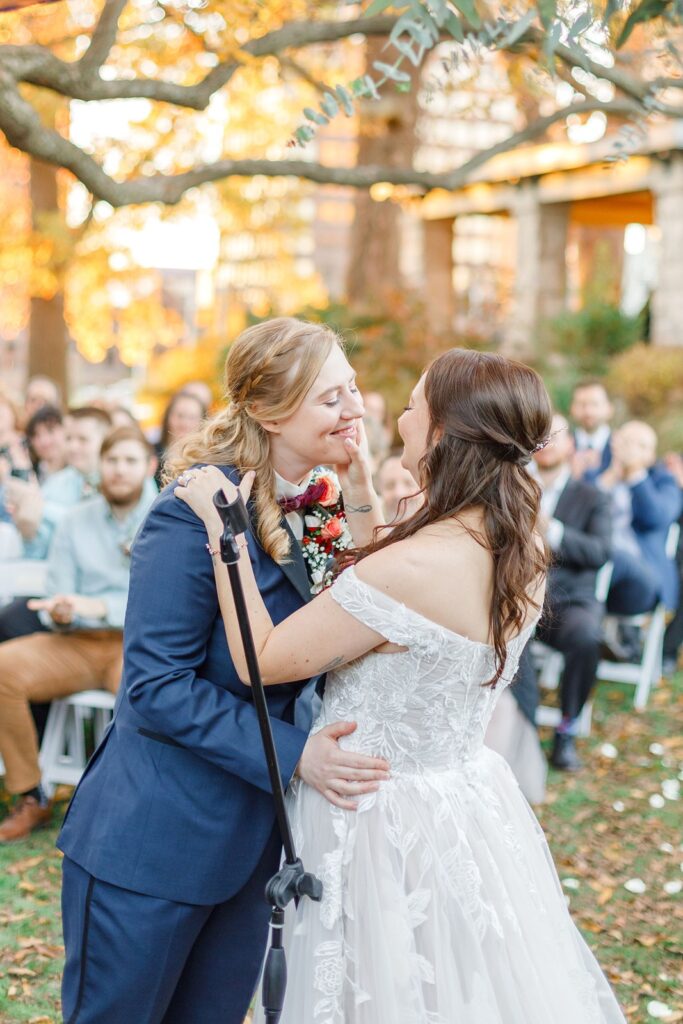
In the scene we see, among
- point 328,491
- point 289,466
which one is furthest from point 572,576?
point 289,466

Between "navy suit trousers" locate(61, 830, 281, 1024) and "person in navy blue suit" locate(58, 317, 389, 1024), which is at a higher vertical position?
"person in navy blue suit" locate(58, 317, 389, 1024)

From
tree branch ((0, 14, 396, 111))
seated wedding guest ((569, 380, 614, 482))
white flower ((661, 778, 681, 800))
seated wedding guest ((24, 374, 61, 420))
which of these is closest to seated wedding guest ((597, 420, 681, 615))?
seated wedding guest ((569, 380, 614, 482))

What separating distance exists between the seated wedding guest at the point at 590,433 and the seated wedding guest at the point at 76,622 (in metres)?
4.31

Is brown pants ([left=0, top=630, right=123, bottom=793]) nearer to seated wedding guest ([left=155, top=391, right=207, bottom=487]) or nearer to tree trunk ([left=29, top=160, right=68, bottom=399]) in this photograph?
seated wedding guest ([left=155, top=391, right=207, bottom=487])

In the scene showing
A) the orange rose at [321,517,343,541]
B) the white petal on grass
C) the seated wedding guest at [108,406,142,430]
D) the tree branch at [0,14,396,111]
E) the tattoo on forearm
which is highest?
the tree branch at [0,14,396,111]

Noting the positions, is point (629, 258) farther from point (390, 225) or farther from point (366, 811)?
point (366, 811)

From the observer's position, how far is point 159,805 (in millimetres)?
2508

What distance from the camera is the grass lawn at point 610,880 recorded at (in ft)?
14.1

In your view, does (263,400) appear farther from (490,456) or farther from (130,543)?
(130,543)

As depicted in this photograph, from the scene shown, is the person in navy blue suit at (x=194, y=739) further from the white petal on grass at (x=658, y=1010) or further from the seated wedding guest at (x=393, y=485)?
the seated wedding guest at (x=393, y=485)

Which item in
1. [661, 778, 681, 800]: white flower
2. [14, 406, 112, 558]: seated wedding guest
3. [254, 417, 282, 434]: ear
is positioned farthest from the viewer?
[14, 406, 112, 558]: seated wedding guest

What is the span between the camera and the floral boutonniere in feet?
8.92

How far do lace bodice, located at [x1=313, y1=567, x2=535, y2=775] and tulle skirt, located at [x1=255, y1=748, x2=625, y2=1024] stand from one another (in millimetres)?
79

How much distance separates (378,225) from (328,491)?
50.4 feet
